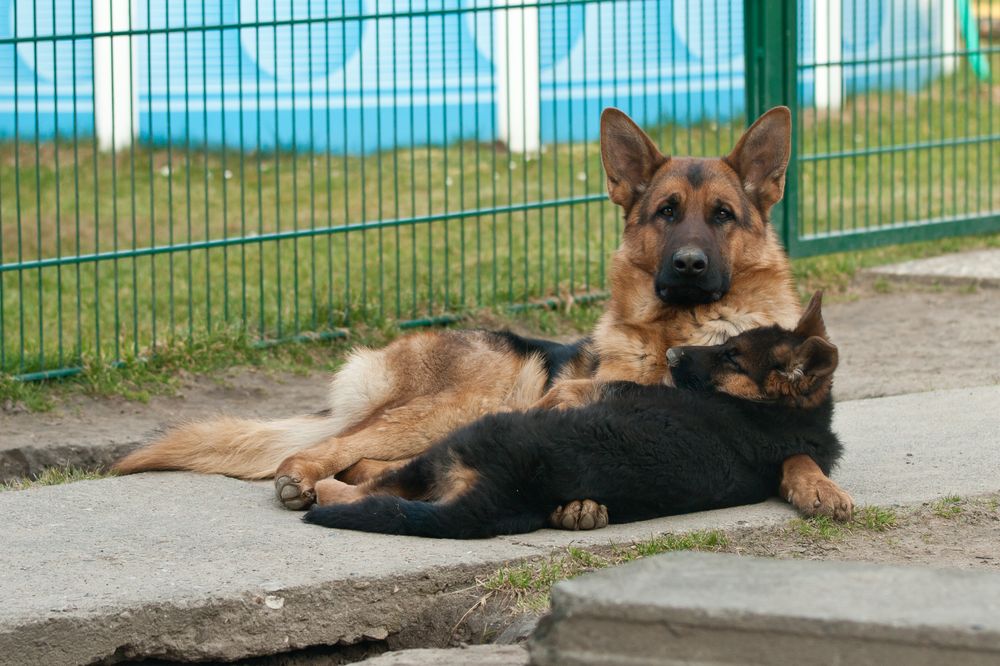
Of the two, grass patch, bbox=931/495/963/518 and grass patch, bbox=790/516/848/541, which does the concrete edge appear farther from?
grass patch, bbox=931/495/963/518

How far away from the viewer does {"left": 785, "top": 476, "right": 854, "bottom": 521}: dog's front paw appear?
4625 mm

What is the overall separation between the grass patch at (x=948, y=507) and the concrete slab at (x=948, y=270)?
5.18 metres

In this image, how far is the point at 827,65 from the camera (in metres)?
9.59

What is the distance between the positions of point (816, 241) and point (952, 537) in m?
5.54

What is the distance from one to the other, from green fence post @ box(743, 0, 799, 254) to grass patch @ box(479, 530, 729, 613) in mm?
5485

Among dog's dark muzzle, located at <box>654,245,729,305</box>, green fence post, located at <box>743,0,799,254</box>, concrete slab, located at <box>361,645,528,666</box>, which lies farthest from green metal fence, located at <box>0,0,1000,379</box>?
concrete slab, located at <box>361,645,528,666</box>

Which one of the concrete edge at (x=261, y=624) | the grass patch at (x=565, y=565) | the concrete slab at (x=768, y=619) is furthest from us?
the grass patch at (x=565, y=565)

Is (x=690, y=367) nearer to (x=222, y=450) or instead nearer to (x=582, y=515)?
(x=582, y=515)

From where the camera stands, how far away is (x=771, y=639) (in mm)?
2926

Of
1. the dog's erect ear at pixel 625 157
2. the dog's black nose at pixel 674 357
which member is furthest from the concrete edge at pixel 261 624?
the dog's erect ear at pixel 625 157

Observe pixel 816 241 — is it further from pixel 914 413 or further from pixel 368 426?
pixel 368 426

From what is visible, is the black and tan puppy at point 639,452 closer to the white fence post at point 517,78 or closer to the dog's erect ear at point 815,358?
the dog's erect ear at point 815,358

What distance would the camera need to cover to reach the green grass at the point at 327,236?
26.1 feet

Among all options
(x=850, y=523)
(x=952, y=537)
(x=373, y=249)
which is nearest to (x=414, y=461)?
(x=850, y=523)
